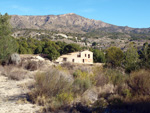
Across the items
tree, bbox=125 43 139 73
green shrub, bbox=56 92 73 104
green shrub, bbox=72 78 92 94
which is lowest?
green shrub, bbox=56 92 73 104

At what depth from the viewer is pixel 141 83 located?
644 centimetres

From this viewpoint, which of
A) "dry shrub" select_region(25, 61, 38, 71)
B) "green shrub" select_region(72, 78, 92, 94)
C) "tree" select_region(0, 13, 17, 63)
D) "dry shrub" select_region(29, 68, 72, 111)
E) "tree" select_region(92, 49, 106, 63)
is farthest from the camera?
"tree" select_region(92, 49, 106, 63)

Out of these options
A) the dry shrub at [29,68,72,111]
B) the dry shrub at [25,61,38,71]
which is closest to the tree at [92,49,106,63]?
the dry shrub at [25,61,38,71]

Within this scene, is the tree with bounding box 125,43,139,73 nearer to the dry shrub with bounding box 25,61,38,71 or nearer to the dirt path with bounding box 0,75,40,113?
the dirt path with bounding box 0,75,40,113

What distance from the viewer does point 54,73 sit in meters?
7.65

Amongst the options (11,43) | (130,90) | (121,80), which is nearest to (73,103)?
(130,90)

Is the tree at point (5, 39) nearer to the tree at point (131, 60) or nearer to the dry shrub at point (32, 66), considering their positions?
the dry shrub at point (32, 66)

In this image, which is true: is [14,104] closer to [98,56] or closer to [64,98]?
[64,98]

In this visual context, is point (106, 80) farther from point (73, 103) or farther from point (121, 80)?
point (73, 103)

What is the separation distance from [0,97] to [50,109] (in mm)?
3144

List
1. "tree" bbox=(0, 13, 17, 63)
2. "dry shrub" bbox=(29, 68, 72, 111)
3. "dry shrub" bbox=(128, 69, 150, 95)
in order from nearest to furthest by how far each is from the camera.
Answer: "dry shrub" bbox=(128, 69, 150, 95) < "dry shrub" bbox=(29, 68, 72, 111) < "tree" bbox=(0, 13, 17, 63)

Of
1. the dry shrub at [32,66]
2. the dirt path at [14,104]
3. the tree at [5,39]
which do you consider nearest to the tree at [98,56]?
the tree at [5,39]

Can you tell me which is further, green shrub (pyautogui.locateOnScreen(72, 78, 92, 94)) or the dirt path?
green shrub (pyautogui.locateOnScreen(72, 78, 92, 94))

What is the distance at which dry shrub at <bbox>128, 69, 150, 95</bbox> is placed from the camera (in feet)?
20.5
